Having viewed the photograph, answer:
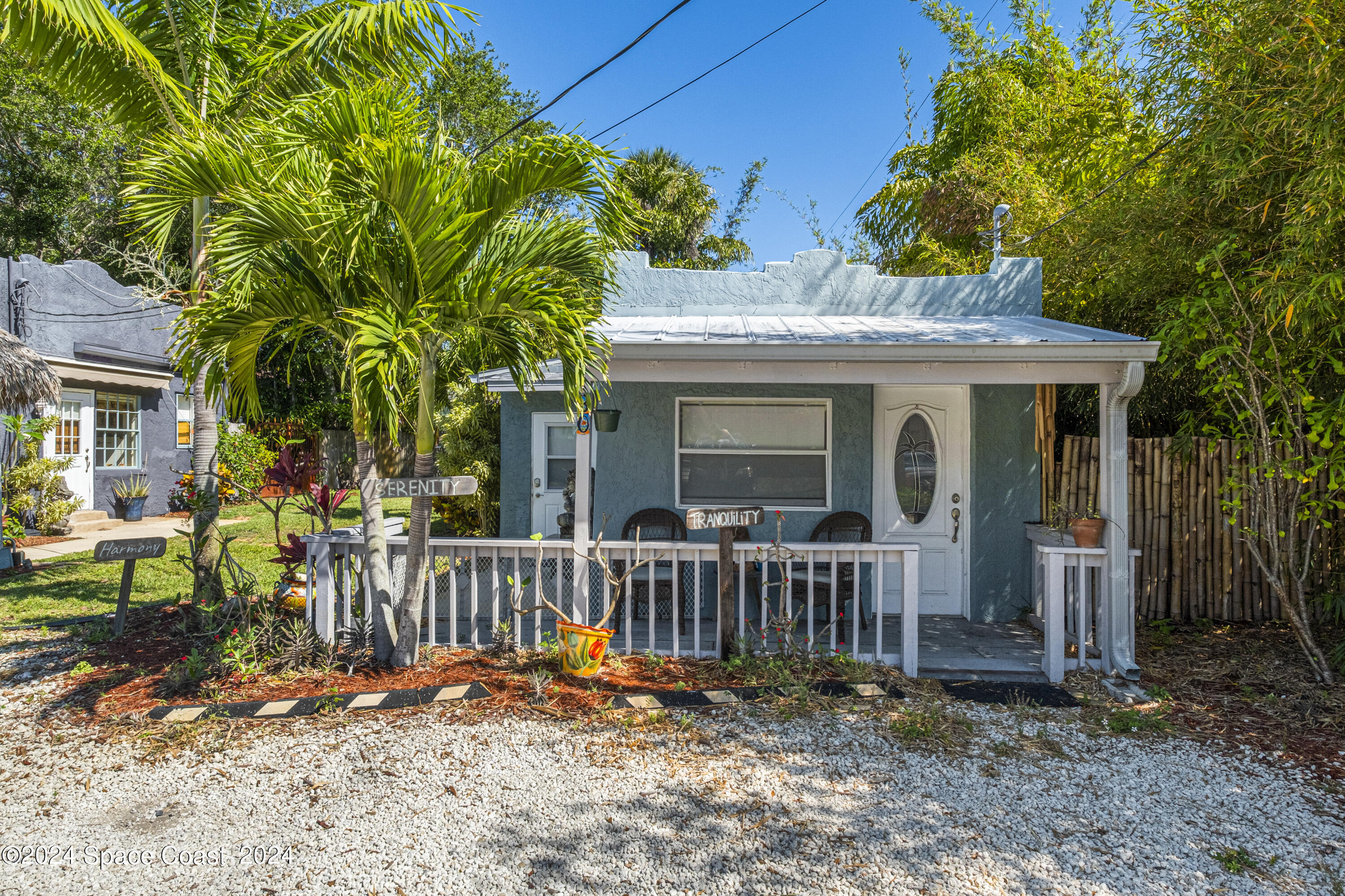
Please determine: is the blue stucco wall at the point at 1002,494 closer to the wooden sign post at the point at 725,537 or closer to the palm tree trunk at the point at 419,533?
the wooden sign post at the point at 725,537

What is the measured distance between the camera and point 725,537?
16.2 ft

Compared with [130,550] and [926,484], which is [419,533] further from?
[926,484]

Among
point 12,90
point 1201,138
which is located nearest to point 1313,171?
point 1201,138

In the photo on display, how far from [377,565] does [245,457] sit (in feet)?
38.8

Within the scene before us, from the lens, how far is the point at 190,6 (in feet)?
18.3

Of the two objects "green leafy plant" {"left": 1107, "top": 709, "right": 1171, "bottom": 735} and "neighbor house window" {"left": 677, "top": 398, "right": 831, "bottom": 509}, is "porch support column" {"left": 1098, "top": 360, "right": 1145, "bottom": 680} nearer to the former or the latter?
"green leafy plant" {"left": 1107, "top": 709, "right": 1171, "bottom": 735}

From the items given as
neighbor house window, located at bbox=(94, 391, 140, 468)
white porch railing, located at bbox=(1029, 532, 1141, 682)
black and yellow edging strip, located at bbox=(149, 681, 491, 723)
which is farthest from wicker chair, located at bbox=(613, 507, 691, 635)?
neighbor house window, located at bbox=(94, 391, 140, 468)

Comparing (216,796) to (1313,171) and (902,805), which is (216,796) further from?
(1313,171)

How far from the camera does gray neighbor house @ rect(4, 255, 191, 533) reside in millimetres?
11258

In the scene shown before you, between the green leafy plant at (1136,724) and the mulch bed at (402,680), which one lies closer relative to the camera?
the green leafy plant at (1136,724)

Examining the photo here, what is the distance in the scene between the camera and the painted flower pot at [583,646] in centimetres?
473

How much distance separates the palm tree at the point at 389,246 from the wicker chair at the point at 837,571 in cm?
254

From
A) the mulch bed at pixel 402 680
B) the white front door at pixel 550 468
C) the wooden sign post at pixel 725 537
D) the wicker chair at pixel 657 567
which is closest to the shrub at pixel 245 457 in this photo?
the white front door at pixel 550 468

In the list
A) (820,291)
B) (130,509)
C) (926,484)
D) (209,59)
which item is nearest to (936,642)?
(926,484)
